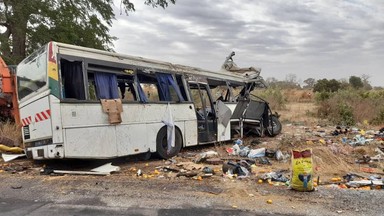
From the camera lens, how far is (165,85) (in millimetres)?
9484

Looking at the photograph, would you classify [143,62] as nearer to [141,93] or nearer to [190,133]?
[141,93]

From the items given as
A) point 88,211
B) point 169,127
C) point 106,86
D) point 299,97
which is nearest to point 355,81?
point 299,97

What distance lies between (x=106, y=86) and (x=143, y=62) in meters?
1.37

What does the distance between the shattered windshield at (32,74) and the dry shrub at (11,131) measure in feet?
7.38

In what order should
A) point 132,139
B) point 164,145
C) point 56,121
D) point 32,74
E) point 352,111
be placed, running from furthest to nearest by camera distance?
point 352,111 → point 164,145 → point 132,139 → point 32,74 → point 56,121

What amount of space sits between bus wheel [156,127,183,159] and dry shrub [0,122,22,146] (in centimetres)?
394

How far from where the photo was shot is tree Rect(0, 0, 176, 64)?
14.3 meters

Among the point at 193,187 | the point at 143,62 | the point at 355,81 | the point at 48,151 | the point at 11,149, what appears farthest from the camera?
the point at 355,81

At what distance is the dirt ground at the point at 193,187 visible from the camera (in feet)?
17.3

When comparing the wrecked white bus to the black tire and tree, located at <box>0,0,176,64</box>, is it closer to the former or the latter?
the black tire

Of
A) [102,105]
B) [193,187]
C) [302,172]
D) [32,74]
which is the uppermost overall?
[32,74]

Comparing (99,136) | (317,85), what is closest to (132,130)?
(99,136)

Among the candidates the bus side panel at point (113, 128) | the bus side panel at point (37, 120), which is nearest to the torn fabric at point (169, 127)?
the bus side panel at point (113, 128)

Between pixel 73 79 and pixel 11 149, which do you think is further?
pixel 11 149
